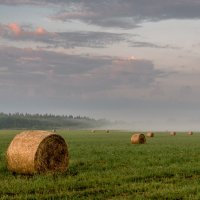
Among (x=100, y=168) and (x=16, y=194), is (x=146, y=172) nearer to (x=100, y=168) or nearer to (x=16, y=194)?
(x=100, y=168)

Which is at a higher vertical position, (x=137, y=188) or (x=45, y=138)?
(x=45, y=138)

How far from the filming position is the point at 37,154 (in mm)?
20469

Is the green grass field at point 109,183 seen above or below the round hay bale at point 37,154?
below

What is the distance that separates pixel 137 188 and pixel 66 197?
298cm

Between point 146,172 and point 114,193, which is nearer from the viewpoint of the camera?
point 114,193

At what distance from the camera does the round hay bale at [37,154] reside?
2044 centimetres

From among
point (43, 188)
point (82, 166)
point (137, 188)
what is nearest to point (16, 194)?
point (43, 188)

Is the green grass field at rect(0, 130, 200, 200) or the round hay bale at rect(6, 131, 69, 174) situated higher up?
the round hay bale at rect(6, 131, 69, 174)

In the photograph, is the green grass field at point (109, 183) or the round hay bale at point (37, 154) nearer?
the green grass field at point (109, 183)

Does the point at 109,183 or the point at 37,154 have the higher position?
the point at 37,154

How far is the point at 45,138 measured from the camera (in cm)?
2128

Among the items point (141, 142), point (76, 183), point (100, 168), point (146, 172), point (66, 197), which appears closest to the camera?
point (66, 197)

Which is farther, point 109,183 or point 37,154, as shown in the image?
point 37,154

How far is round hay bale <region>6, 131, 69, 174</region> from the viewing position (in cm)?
2044
